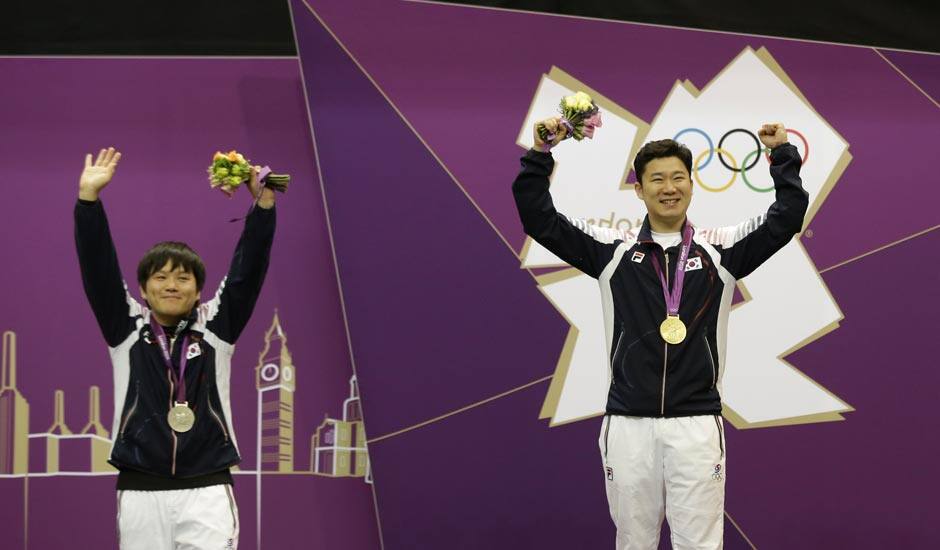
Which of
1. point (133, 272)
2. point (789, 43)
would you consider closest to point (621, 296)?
point (789, 43)

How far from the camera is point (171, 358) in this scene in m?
3.09

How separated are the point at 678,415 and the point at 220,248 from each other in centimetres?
231

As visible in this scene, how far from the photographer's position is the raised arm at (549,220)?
3.19m

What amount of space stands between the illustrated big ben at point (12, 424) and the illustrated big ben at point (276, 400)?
100cm

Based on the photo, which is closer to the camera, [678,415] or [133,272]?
[678,415]

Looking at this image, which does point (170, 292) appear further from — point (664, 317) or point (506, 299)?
point (506, 299)

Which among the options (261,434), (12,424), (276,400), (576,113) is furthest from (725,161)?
(12,424)

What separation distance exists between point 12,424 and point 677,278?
9.67 feet

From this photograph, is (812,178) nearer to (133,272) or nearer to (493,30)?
(493,30)

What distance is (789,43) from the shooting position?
4.54 m

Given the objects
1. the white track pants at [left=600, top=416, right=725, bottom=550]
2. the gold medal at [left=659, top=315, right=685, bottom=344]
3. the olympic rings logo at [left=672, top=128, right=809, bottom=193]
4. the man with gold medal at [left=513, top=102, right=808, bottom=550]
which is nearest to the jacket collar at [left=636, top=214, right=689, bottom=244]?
the man with gold medal at [left=513, top=102, right=808, bottom=550]

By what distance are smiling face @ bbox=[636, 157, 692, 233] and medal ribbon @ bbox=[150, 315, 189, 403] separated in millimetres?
1494

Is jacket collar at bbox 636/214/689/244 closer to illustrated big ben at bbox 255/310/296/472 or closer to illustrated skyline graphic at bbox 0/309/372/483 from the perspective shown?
illustrated skyline graphic at bbox 0/309/372/483

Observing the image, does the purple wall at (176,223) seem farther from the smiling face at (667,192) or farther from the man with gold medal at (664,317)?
the smiling face at (667,192)
